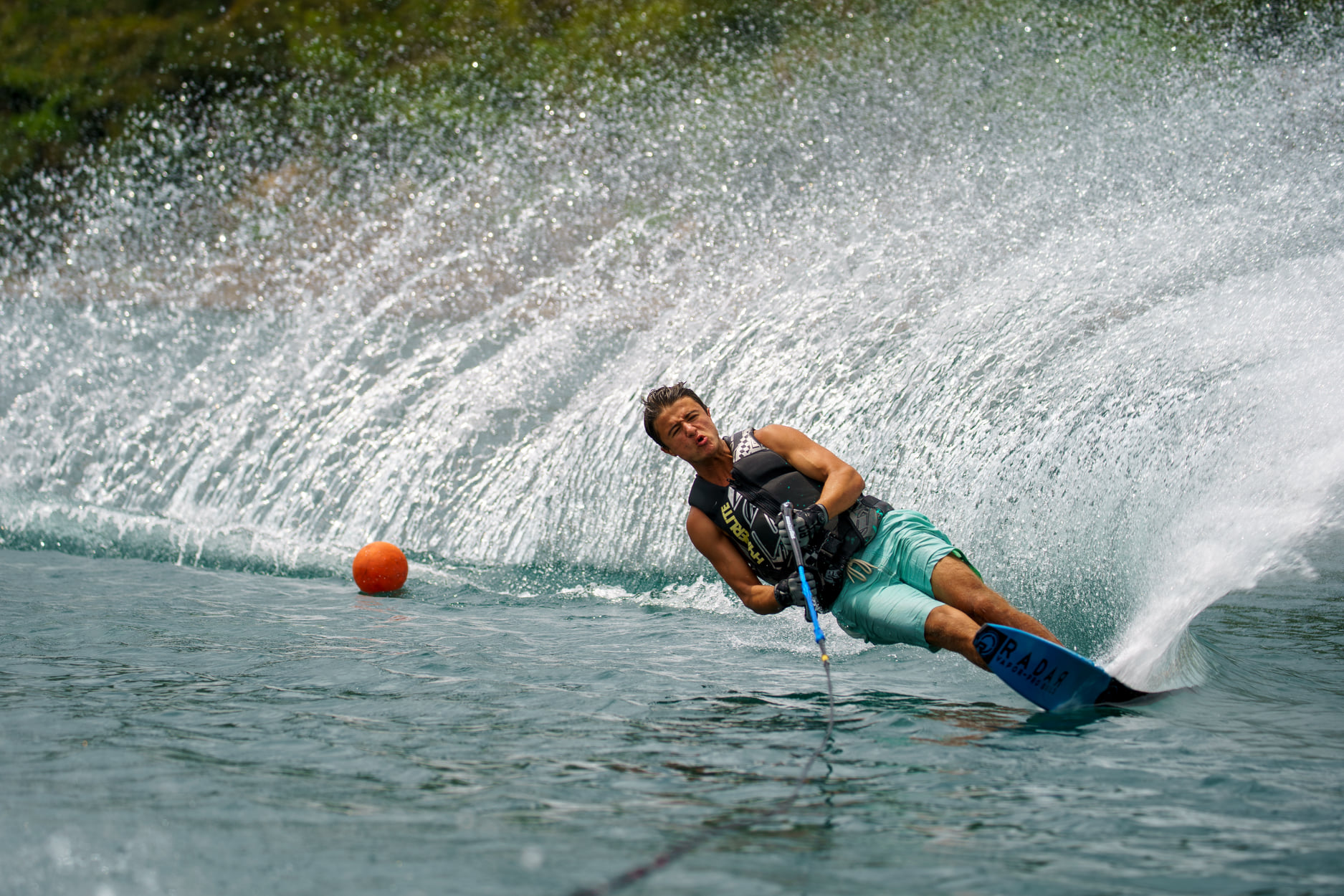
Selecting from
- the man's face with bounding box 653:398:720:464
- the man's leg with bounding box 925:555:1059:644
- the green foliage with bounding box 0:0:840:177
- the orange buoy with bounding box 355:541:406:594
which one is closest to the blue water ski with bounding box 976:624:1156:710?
the man's leg with bounding box 925:555:1059:644

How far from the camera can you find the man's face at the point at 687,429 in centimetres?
461

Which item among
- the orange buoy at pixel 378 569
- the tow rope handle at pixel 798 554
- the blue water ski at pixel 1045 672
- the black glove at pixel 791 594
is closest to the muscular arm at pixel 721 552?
the black glove at pixel 791 594

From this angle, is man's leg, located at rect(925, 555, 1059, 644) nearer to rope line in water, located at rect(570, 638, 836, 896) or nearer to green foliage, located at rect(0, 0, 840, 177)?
rope line in water, located at rect(570, 638, 836, 896)

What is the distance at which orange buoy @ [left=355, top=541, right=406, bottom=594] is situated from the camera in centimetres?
701

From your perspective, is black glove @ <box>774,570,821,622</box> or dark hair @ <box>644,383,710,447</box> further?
dark hair @ <box>644,383,710,447</box>

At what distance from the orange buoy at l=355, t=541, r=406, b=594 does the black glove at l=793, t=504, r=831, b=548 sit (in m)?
3.41

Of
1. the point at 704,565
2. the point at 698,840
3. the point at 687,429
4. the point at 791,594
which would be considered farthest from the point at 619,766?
the point at 704,565

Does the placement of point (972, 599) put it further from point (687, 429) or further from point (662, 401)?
point (662, 401)

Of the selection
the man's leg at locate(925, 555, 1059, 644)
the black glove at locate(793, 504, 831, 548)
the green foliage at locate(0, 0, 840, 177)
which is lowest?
the man's leg at locate(925, 555, 1059, 644)

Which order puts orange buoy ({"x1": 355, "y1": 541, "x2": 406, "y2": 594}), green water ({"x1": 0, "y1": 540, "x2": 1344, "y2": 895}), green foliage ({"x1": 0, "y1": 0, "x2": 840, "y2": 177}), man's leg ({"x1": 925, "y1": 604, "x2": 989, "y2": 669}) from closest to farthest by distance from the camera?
green water ({"x1": 0, "y1": 540, "x2": 1344, "y2": 895}) → man's leg ({"x1": 925, "y1": 604, "x2": 989, "y2": 669}) → orange buoy ({"x1": 355, "y1": 541, "x2": 406, "y2": 594}) → green foliage ({"x1": 0, "y1": 0, "x2": 840, "y2": 177})

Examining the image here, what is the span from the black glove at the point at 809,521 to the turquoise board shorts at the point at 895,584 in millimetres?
358

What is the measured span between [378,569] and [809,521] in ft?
11.4

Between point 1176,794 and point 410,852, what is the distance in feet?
6.29

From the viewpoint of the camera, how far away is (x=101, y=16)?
89.8 ft
